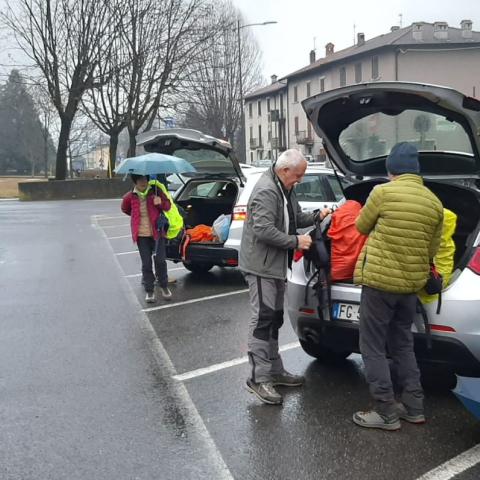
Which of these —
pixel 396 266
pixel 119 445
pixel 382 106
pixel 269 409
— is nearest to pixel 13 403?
pixel 119 445

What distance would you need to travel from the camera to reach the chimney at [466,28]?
169ft

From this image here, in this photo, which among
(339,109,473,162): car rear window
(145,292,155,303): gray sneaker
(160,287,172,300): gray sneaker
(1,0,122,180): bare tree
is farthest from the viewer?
(1,0,122,180): bare tree

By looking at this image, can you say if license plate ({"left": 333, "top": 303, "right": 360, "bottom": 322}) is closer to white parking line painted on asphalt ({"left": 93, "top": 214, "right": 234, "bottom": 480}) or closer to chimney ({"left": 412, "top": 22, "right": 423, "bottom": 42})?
white parking line painted on asphalt ({"left": 93, "top": 214, "right": 234, "bottom": 480})

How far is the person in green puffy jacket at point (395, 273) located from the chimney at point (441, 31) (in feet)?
168

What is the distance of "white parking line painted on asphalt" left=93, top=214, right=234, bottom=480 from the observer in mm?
3433

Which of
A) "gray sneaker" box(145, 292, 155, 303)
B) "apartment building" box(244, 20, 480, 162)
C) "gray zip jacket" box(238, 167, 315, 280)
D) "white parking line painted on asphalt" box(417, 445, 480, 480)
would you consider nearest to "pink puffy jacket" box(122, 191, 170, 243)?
"gray sneaker" box(145, 292, 155, 303)

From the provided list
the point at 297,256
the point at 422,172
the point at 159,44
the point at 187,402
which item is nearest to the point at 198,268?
the point at 297,256

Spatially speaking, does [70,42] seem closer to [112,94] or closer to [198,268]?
[112,94]

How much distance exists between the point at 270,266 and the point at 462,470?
1722 mm

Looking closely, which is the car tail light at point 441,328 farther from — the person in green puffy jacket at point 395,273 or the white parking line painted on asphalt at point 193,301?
the white parking line painted on asphalt at point 193,301

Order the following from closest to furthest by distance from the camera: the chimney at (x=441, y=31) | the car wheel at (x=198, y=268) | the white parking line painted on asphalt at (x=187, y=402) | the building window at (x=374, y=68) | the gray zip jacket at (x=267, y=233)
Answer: the white parking line painted on asphalt at (x=187, y=402), the gray zip jacket at (x=267, y=233), the car wheel at (x=198, y=268), the chimney at (x=441, y=31), the building window at (x=374, y=68)

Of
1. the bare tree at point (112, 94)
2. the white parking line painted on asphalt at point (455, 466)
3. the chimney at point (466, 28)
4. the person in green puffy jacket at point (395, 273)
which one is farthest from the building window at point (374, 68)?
the white parking line painted on asphalt at point (455, 466)

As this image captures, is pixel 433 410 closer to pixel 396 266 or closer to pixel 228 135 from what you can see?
pixel 396 266

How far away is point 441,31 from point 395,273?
171ft
